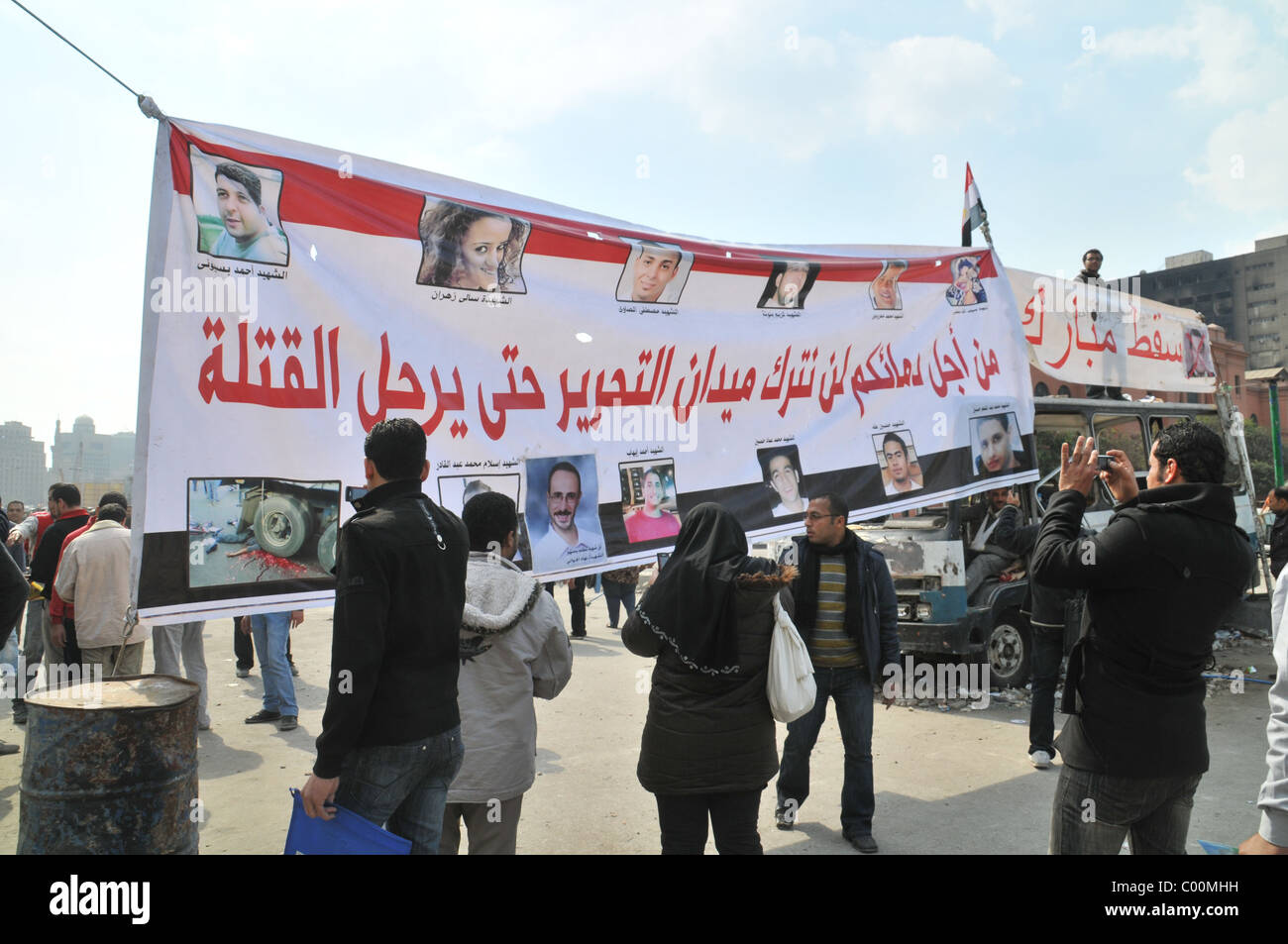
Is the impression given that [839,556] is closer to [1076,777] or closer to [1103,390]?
[1076,777]

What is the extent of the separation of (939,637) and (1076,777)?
14.5ft

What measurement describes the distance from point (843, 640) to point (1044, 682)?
6.77 feet

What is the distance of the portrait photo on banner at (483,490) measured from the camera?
358 cm

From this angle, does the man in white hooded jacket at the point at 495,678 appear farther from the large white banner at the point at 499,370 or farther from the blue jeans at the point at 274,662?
the blue jeans at the point at 274,662

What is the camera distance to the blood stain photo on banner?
305 cm

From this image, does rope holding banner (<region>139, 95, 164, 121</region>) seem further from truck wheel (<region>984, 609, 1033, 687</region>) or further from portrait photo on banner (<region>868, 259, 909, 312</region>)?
truck wheel (<region>984, 609, 1033, 687</region>)

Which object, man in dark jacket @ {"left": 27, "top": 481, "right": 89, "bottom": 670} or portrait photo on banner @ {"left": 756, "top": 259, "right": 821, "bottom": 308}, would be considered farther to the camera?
man in dark jacket @ {"left": 27, "top": 481, "right": 89, "bottom": 670}

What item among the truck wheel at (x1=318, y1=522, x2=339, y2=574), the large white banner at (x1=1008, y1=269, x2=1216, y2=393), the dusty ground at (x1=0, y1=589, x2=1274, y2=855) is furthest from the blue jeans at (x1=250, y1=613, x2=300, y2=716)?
the large white banner at (x1=1008, y1=269, x2=1216, y2=393)

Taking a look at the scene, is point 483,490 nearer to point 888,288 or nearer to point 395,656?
point 395,656

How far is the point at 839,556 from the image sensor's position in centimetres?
471

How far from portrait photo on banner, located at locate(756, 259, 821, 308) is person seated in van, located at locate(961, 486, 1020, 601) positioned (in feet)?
11.1

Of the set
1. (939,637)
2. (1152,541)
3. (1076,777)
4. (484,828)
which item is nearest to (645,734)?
(484,828)

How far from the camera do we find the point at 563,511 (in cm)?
391

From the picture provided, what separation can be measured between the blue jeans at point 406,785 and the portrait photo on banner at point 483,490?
107 cm
